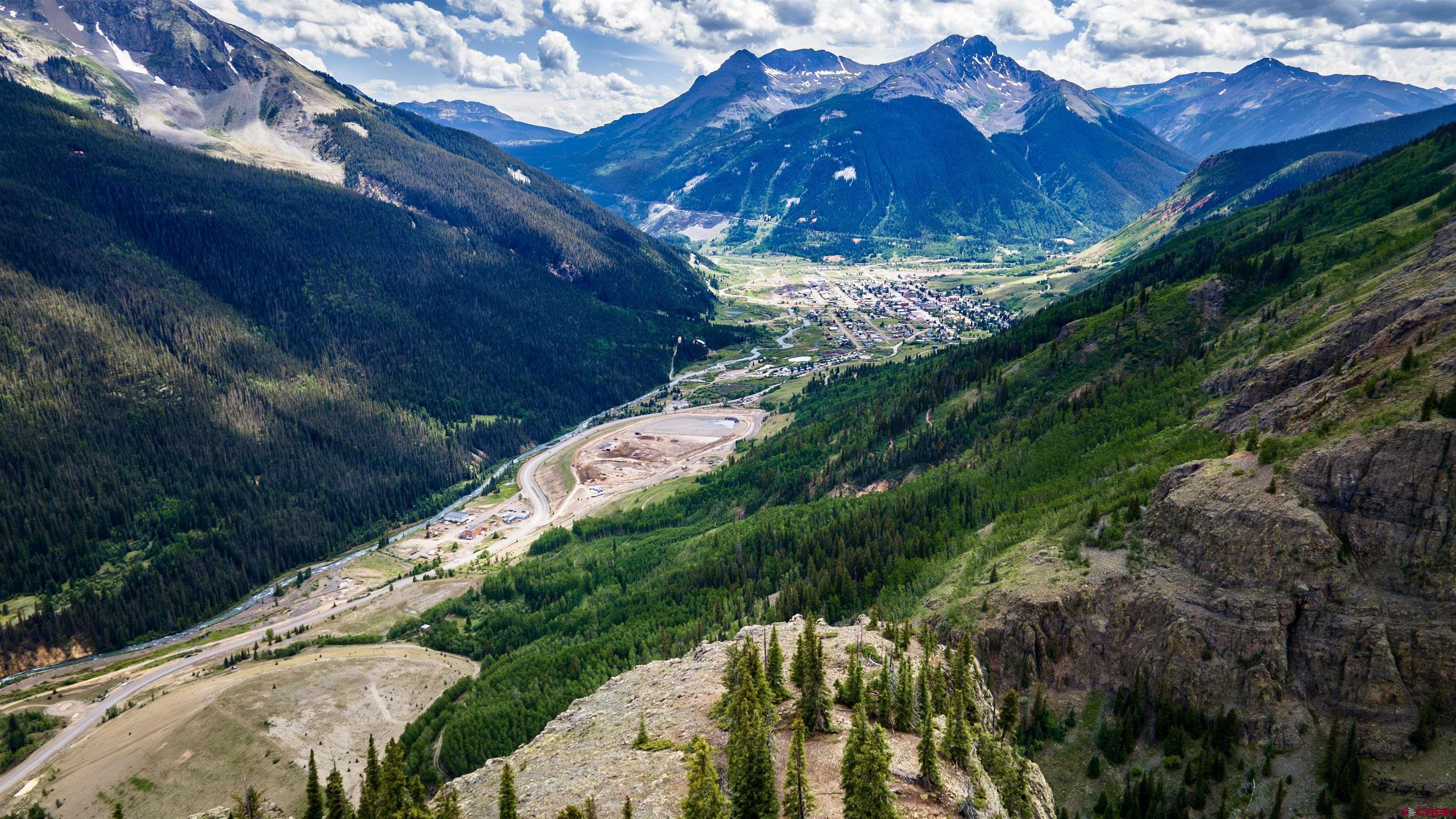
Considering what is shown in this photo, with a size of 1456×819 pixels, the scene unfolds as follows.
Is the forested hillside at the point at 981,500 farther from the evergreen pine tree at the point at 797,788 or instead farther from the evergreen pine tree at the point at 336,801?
the evergreen pine tree at the point at 336,801

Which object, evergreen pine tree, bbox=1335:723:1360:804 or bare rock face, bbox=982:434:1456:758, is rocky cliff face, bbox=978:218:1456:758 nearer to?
bare rock face, bbox=982:434:1456:758

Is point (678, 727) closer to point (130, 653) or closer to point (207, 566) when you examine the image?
point (130, 653)

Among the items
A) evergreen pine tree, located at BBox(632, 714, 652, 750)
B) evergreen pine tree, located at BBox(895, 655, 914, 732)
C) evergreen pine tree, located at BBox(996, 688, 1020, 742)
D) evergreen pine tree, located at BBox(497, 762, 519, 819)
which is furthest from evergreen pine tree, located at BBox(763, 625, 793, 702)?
evergreen pine tree, located at BBox(497, 762, 519, 819)

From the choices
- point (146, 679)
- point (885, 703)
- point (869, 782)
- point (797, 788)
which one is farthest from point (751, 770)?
point (146, 679)

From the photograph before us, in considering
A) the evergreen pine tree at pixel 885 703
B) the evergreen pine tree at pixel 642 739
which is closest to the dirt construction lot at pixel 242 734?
the evergreen pine tree at pixel 642 739

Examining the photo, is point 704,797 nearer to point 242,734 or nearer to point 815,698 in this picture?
point 815,698

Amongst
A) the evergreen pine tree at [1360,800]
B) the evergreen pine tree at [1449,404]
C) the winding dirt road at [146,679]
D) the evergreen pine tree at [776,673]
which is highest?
the evergreen pine tree at [1449,404]
